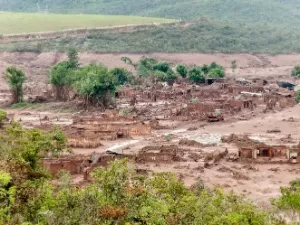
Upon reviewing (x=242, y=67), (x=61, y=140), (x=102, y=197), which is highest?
(x=102, y=197)

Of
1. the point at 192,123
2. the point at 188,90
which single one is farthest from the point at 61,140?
the point at 188,90

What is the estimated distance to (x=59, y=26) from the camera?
14762 centimetres

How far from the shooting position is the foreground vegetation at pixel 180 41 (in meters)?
125

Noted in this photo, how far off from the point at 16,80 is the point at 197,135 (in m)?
30.9

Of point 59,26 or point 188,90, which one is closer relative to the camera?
point 188,90

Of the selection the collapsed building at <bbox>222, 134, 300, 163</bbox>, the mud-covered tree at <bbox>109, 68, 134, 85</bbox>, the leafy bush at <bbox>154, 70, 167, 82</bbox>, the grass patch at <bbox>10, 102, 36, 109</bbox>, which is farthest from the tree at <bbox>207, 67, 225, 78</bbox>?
the collapsed building at <bbox>222, 134, 300, 163</bbox>

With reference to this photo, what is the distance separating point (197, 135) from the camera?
50906 mm

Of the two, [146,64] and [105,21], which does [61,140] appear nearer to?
[146,64]

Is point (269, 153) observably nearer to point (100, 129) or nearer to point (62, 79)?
point (100, 129)

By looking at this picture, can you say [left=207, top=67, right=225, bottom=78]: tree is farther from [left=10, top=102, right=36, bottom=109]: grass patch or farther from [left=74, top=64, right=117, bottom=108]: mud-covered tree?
[left=10, top=102, right=36, bottom=109]: grass patch

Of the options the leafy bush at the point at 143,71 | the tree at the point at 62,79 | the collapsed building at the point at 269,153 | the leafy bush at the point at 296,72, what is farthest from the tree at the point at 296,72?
the collapsed building at the point at 269,153

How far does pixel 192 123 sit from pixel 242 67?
208 feet

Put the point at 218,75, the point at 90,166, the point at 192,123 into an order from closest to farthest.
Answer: the point at 90,166 → the point at 192,123 → the point at 218,75

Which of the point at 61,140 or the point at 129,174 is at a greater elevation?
the point at 129,174
